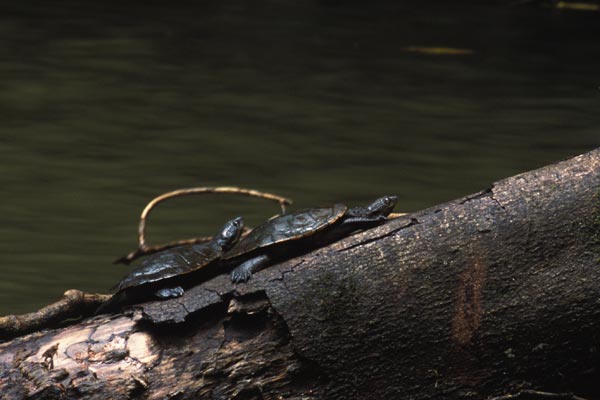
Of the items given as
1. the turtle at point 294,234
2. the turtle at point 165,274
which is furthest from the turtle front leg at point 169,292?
the turtle at point 294,234

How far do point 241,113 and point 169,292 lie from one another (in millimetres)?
3873

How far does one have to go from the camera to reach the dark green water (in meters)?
4.59

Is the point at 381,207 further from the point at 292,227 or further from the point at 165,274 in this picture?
the point at 165,274

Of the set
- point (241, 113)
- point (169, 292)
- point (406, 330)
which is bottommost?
point (406, 330)

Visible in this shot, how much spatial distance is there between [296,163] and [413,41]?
3468 millimetres

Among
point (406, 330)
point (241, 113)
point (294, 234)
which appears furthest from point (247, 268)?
point (241, 113)

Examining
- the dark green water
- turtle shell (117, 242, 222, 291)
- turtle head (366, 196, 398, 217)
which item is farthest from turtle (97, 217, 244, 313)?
the dark green water

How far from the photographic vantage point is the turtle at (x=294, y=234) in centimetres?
246

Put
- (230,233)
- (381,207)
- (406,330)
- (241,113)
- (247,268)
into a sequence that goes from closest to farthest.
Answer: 1. (406,330)
2. (247,268)
3. (381,207)
4. (230,233)
5. (241,113)

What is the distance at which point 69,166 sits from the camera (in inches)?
203

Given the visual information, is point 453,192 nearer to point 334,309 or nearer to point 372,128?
point 372,128

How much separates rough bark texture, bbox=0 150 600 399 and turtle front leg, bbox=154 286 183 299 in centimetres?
9

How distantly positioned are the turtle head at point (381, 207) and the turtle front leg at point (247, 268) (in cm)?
30

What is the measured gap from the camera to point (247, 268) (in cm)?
241
